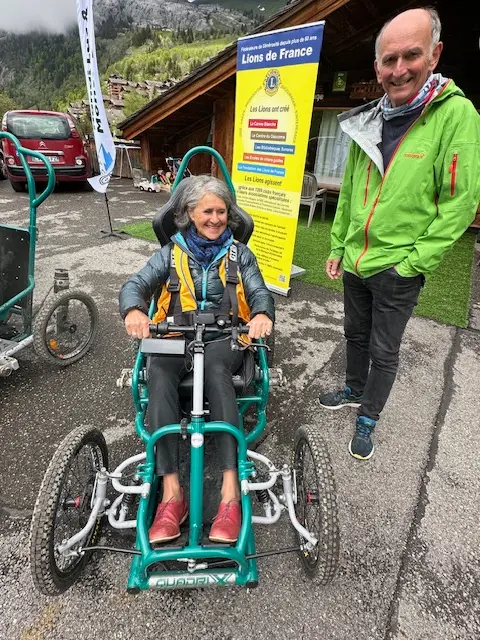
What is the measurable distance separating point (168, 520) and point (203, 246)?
147 cm

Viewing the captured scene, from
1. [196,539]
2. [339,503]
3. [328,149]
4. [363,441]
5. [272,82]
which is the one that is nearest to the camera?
[196,539]

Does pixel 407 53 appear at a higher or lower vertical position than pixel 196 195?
higher

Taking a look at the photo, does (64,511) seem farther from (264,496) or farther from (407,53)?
(407,53)

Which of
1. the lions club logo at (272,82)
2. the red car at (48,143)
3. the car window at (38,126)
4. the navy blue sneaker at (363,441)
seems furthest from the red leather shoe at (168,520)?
the car window at (38,126)

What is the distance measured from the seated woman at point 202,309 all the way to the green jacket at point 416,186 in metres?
0.71

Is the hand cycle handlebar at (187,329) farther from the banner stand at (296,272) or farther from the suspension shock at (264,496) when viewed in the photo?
the banner stand at (296,272)

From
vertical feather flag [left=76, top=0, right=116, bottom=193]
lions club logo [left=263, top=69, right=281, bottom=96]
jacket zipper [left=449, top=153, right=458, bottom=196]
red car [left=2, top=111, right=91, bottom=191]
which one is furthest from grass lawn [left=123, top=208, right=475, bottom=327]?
red car [left=2, top=111, right=91, bottom=191]

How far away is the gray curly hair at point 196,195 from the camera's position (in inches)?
86.7

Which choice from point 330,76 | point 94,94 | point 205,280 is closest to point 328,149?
point 330,76

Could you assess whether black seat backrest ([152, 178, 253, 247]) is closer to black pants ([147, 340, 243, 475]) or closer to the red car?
black pants ([147, 340, 243, 475])

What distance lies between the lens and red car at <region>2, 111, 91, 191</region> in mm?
9312

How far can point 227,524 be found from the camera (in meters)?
1.56

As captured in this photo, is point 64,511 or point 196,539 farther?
point 64,511

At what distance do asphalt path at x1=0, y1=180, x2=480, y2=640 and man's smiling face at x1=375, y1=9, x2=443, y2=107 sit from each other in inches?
83.3
